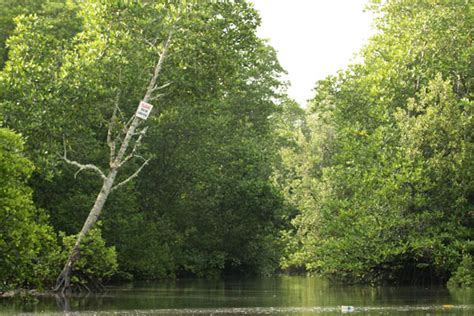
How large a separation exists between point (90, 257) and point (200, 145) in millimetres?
19690

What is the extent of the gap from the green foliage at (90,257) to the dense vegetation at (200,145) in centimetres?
8

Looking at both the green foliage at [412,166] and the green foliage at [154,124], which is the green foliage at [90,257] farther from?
the green foliage at [412,166]

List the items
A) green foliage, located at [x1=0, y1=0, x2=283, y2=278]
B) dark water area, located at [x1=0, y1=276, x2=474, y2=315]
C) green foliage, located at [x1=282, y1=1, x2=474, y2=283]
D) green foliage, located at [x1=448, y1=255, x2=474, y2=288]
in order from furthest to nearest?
1. green foliage, located at [x1=282, y1=1, x2=474, y2=283]
2. green foliage, located at [x1=448, y1=255, x2=474, y2=288]
3. green foliage, located at [x1=0, y1=0, x2=283, y2=278]
4. dark water area, located at [x1=0, y1=276, x2=474, y2=315]

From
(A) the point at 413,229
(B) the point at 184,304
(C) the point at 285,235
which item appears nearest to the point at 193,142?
(A) the point at 413,229

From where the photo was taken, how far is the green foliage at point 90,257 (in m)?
34.7

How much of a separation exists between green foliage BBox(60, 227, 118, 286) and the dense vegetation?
0.08m

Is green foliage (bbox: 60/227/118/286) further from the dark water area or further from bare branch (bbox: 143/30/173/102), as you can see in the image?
bare branch (bbox: 143/30/173/102)

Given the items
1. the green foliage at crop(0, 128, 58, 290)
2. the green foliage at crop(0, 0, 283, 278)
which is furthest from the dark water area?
the green foliage at crop(0, 0, 283, 278)

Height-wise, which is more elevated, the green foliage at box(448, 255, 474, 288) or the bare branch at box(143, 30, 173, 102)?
the bare branch at box(143, 30, 173, 102)

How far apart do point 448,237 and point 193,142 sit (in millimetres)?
17677

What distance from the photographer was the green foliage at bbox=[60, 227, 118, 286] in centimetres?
3466

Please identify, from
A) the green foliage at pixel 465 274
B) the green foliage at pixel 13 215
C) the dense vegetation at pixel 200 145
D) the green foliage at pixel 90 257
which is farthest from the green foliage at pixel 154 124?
the green foliage at pixel 465 274

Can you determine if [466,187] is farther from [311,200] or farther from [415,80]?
[311,200]

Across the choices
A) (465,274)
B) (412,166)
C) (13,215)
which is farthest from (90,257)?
(465,274)
